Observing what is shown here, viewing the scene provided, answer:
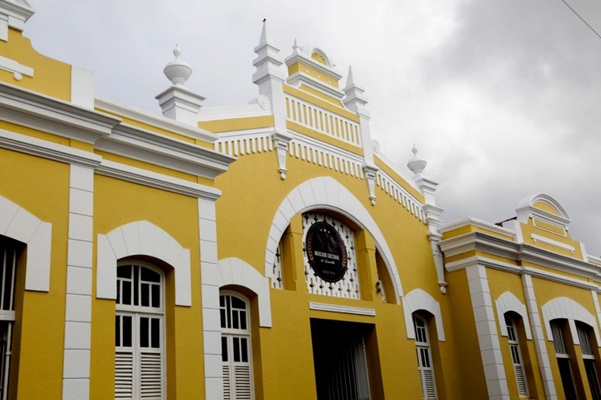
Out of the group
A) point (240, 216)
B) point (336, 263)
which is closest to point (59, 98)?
point (240, 216)

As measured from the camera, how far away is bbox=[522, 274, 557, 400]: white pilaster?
16.9 metres

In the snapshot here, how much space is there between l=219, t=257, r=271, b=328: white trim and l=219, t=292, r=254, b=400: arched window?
0.29m

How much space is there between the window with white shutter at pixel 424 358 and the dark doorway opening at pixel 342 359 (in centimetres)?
174

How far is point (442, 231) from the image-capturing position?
17.2 m

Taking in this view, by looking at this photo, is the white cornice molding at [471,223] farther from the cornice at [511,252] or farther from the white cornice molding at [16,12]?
the white cornice molding at [16,12]

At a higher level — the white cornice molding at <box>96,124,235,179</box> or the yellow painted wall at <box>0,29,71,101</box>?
the yellow painted wall at <box>0,29,71,101</box>

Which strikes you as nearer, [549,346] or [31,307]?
[31,307]

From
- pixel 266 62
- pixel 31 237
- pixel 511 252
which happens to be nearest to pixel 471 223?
pixel 511 252

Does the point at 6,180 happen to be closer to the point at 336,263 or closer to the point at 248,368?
the point at 248,368

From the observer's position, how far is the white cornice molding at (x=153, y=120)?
9.94 m

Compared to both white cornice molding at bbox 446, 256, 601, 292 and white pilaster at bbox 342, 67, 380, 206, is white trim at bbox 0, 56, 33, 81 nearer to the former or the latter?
white pilaster at bbox 342, 67, 380, 206

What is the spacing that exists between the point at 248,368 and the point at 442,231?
7441mm

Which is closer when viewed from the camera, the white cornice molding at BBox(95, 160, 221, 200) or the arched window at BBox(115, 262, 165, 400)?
the arched window at BBox(115, 262, 165, 400)

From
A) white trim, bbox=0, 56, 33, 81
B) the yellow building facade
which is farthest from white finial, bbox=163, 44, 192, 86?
white trim, bbox=0, 56, 33, 81
